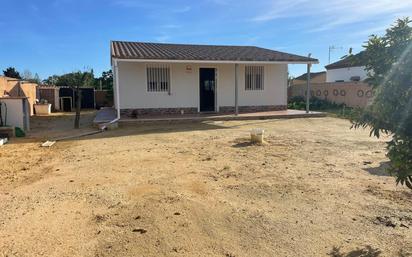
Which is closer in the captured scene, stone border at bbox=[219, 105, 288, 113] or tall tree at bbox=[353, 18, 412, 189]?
tall tree at bbox=[353, 18, 412, 189]

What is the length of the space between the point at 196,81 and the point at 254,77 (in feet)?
10.0

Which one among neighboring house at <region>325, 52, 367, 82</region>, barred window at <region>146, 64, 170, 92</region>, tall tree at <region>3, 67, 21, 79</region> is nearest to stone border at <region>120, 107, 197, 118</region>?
barred window at <region>146, 64, 170, 92</region>

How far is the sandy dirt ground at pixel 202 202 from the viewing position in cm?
360

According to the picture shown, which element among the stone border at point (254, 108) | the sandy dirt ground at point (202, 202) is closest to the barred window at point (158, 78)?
the stone border at point (254, 108)

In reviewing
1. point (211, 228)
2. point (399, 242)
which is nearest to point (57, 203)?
point (211, 228)

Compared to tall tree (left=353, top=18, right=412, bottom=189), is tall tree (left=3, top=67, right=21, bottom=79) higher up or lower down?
higher up

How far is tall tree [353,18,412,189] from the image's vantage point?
2938 millimetres

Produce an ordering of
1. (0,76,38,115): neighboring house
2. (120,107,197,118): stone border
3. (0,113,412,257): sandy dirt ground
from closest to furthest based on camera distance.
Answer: (0,113,412,257): sandy dirt ground → (120,107,197,118): stone border → (0,76,38,115): neighboring house

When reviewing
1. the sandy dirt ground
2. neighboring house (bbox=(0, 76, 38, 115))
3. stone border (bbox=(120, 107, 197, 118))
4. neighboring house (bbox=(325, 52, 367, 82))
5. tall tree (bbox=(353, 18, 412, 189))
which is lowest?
the sandy dirt ground

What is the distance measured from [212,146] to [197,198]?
4.23m

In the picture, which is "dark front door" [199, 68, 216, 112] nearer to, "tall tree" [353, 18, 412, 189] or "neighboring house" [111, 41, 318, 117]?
"neighboring house" [111, 41, 318, 117]

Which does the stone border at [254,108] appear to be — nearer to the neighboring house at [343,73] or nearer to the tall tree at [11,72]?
the neighboring house at [343,73]

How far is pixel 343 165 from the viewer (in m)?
7.02

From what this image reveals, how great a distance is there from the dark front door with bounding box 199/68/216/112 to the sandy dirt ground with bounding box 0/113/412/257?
810 cm
